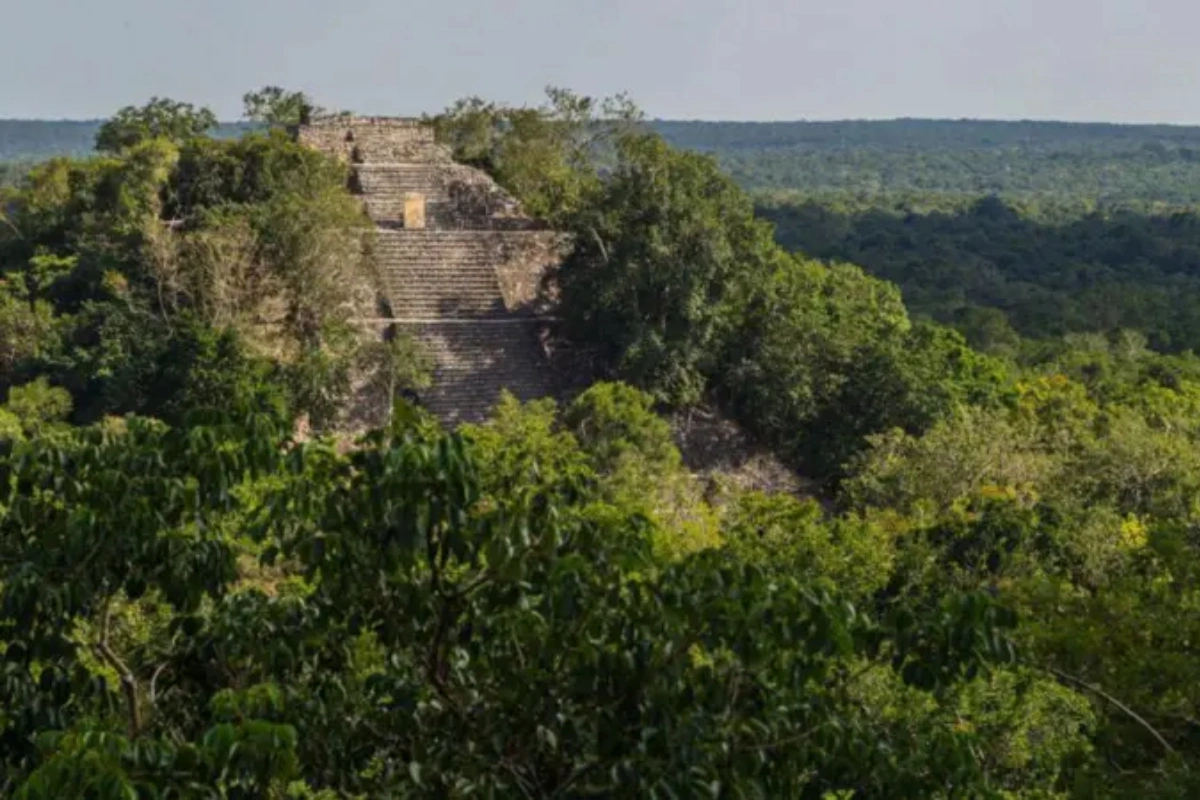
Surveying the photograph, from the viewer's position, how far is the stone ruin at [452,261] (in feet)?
63.2

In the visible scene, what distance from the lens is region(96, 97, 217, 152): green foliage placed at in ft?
80.7

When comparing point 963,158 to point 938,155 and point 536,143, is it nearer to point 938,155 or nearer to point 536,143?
point 938,155

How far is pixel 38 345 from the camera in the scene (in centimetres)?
1822

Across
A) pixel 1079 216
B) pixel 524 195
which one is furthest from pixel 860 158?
pixel 524 195

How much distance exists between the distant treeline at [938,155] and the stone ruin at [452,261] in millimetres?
73652

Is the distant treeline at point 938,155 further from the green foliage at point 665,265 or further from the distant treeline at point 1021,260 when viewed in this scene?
Answer: the green foliage at point 665,265

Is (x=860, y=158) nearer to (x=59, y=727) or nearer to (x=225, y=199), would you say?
(x=225, y=199)

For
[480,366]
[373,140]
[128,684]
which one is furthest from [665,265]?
[128,684]

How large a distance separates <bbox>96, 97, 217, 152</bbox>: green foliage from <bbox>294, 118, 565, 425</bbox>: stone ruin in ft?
8.08

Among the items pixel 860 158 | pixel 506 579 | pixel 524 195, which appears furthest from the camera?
pixel 860 158

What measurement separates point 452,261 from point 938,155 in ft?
471

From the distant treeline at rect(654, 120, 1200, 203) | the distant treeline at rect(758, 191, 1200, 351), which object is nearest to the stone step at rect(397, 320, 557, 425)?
the distant treeline at rect(758, 191, 1200, 351)

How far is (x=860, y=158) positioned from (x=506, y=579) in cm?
15534

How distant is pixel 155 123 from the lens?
25.2 m
